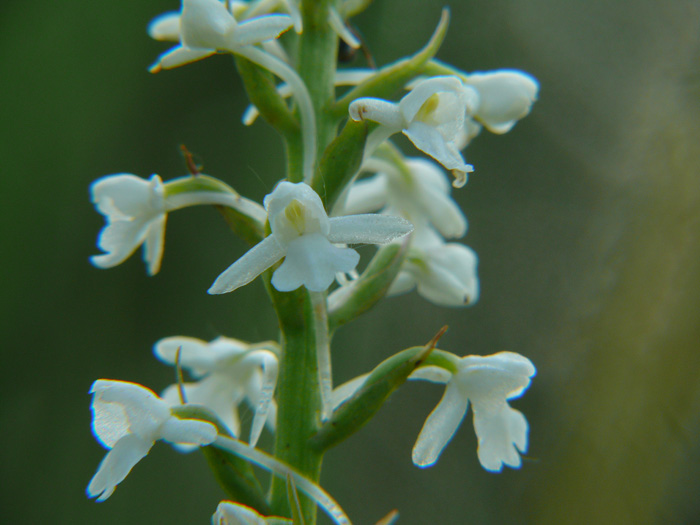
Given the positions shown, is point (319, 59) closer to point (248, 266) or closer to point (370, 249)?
point (248, 266)

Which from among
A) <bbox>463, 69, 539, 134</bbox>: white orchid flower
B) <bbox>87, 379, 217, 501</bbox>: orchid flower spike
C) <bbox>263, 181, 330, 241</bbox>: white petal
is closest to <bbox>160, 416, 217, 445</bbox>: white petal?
<bbox>87, 379, 217, 501</bbox>: orchid flower spike

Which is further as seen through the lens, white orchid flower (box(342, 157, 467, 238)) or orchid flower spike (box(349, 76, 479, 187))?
white orchid flower (box(342, 157, 467, 238))

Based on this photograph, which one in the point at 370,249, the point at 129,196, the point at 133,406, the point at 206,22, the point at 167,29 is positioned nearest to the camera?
the point at 133,406

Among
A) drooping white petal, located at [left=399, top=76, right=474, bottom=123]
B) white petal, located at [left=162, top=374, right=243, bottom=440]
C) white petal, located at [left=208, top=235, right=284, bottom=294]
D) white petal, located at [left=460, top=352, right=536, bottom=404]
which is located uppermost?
drooping white petal, located at [left=399, top=76, right=474, bottom=123]

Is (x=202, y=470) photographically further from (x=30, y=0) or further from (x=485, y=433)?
(x=485, y=433)

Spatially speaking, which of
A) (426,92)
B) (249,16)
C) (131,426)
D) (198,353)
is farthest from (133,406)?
(249,16)

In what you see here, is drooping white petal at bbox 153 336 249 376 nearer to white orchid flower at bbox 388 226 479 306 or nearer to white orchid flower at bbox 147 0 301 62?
white orchid flower at bbox 388 226 479 306

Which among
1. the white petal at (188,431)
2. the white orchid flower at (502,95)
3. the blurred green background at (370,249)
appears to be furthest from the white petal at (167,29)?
the blurred green background at (370,249)
